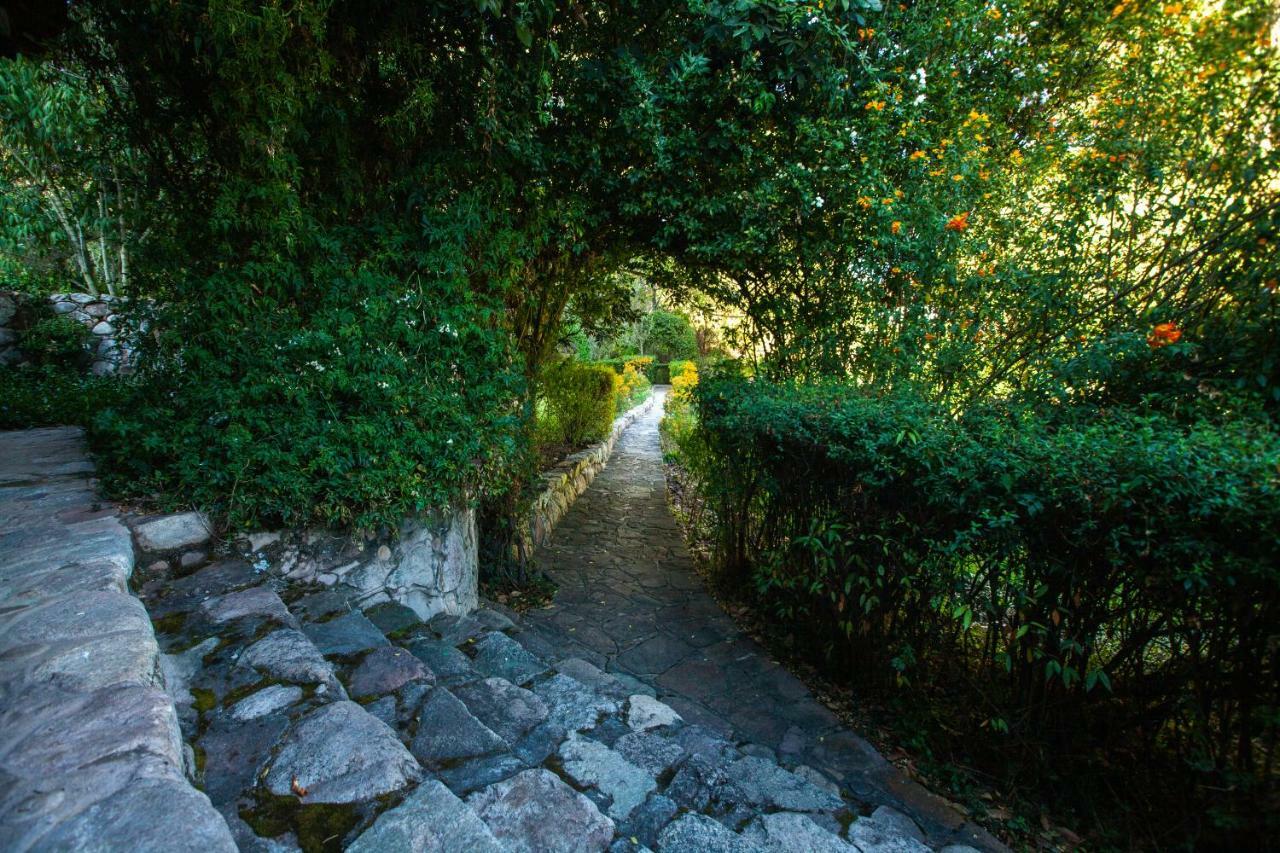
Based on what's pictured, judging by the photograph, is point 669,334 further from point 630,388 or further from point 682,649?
point 682,649

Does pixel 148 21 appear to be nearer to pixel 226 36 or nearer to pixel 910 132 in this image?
pixel 226 36

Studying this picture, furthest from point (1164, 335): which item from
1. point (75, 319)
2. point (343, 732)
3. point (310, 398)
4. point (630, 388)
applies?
point (630, 388)

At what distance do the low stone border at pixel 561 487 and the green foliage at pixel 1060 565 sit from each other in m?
2.58

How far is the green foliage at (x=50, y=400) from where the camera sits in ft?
16.0

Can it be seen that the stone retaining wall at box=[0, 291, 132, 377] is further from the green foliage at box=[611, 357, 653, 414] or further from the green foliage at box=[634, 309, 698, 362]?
the green foliage at box=[634, 309, 698, 362]

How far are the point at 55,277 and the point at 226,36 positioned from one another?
959 cm

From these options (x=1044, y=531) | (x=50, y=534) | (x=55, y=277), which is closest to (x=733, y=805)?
(x=1044, y=531)

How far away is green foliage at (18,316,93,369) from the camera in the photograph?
23.9 ft

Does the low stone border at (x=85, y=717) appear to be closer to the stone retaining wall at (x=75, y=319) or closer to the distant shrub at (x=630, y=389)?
the stone retaining wall at (x=75, y=319)

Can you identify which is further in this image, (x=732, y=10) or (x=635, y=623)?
(x=635, y=623)

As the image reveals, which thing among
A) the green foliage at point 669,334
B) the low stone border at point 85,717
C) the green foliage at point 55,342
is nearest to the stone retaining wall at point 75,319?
the green foliage at point 55,342

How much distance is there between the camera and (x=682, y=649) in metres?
3.56

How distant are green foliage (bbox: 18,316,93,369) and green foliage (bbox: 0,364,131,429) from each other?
563mm

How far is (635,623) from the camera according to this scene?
392 centimetres
